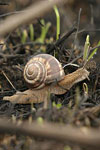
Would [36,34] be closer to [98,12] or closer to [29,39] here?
[29,39]

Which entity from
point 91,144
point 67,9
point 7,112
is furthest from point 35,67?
point 67,9

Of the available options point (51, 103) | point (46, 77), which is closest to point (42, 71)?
point (46, 77)

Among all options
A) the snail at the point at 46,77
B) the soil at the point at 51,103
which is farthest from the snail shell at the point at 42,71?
the soil at the point at 51,103

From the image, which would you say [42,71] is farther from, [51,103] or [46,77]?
[51,103]

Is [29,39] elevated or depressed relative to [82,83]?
elevated

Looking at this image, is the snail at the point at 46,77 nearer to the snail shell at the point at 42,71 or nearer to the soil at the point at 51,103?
the snail shell at the point at 42,71

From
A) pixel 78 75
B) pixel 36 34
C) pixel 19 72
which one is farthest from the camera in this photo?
pixel 36 34

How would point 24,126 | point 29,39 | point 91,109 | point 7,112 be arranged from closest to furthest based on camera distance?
1. point 24,126
2. point 91,109
3. point 7,112
4. point 29,39
